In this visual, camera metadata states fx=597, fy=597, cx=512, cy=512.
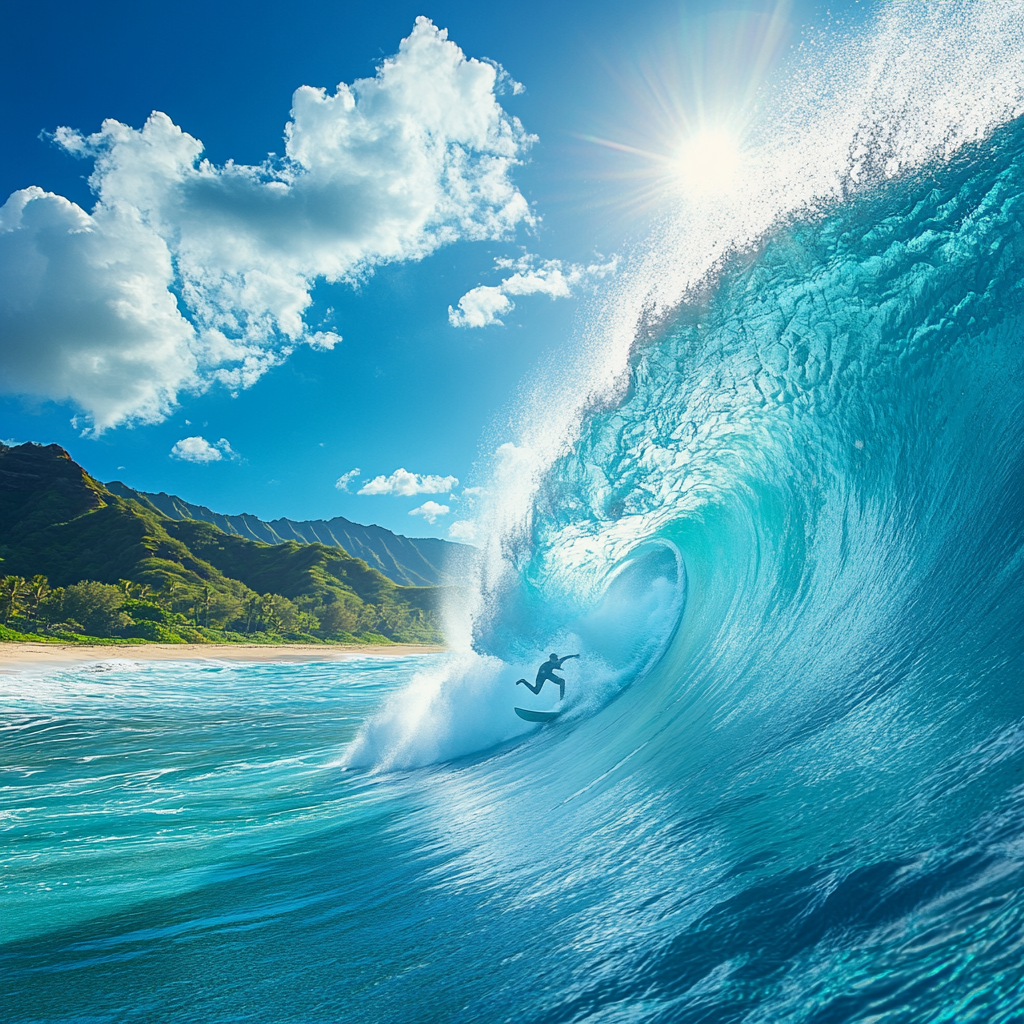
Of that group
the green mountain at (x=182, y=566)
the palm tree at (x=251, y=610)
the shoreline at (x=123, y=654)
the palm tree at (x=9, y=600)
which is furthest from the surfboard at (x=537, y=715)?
the palm tree at (x=251, y=610)

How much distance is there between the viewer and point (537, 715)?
10.3 m

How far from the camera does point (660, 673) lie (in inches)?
377

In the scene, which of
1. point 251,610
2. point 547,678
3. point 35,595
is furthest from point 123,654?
point 547,678

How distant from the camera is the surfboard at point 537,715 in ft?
33.6

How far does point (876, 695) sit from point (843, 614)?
2092 millimetres

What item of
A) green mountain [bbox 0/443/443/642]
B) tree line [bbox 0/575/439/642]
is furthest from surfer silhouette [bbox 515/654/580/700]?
green mountain [bbox 0/443/443/642]

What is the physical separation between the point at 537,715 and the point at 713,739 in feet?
17.4

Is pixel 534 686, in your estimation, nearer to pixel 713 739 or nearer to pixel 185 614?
pixel 713 739

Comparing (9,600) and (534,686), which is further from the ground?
(9,600)

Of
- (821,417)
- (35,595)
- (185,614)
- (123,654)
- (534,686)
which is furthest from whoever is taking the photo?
(185,614)

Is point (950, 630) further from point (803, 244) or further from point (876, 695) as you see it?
point (803, 244)

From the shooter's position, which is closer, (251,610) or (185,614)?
(185,614)

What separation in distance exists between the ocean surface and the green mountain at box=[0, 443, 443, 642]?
61.9 m

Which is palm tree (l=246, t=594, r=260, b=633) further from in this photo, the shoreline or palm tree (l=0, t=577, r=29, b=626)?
palm tree (l=0, t=577, r=29, b=626)
